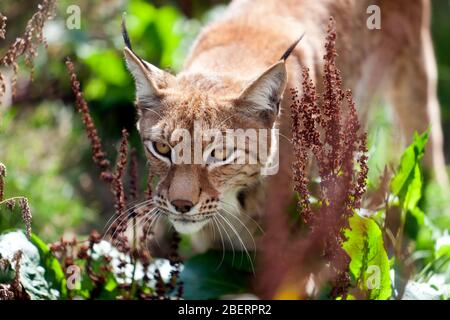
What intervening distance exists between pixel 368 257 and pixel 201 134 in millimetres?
988

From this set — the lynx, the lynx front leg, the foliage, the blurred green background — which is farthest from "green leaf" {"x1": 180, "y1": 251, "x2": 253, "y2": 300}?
the lynx front leg

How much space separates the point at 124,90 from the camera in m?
7.01

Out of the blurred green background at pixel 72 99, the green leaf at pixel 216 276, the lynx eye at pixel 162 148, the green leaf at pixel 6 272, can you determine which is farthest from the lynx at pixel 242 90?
the blurred green background at pixel 72 99

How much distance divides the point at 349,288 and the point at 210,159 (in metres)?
0.94

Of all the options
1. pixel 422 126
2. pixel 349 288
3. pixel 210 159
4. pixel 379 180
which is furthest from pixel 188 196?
pixel 422 126

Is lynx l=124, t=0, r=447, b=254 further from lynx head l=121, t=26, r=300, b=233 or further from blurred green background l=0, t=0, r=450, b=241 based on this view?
blurred green background l=0, t=0, r=450, b=241

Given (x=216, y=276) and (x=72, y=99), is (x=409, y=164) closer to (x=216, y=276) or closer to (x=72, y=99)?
(x=216, y=276)

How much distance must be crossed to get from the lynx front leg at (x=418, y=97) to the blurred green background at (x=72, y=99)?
0.32m

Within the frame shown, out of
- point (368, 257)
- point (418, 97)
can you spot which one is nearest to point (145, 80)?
point (368, 257)

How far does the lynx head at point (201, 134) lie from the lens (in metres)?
3.70

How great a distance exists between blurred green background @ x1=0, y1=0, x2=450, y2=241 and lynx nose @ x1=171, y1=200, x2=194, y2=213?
8.59 feet

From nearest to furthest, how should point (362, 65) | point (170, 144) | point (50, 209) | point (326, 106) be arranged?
point (326, 106) → point (170, 144) → point (362, 65) → point (50, 209)

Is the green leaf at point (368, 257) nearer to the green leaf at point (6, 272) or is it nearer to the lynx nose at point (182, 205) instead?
the lynx nose at point (182, 205)

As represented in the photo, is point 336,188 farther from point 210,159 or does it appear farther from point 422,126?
point 422,126
